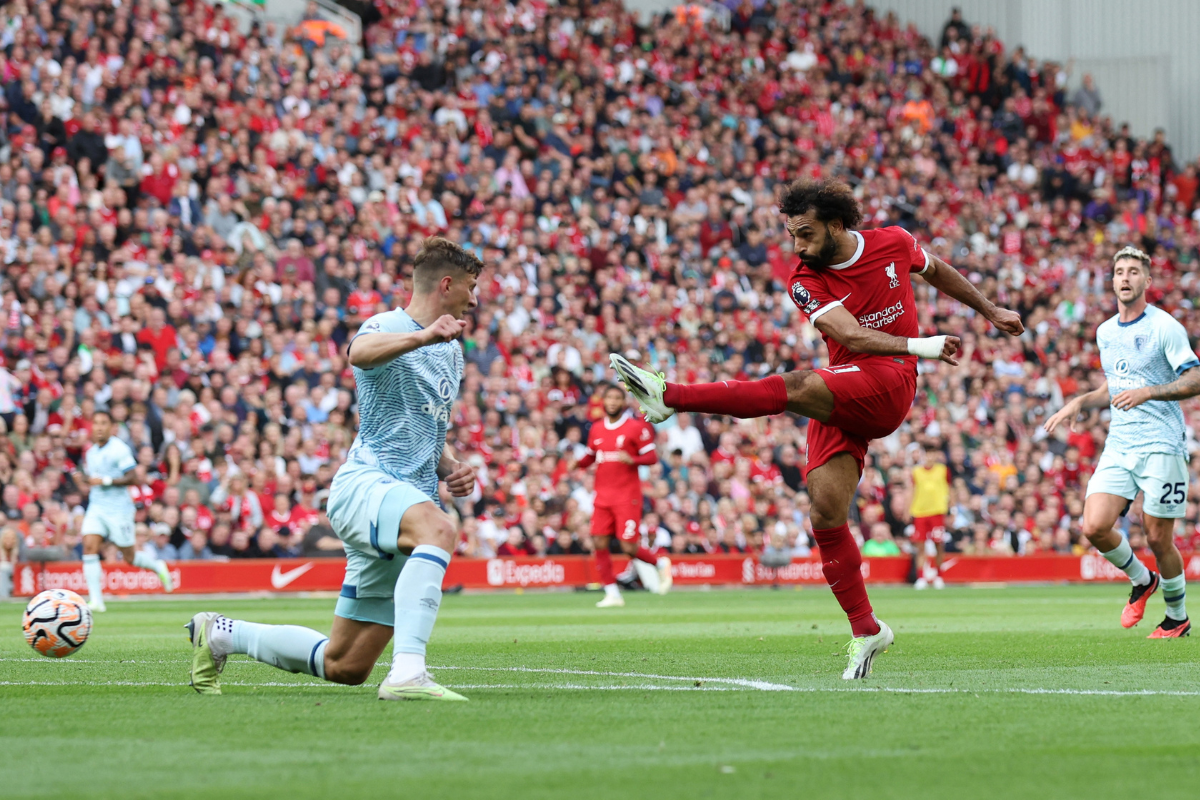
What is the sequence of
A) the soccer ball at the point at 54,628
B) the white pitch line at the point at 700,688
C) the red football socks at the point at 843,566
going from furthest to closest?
1. the soccer ball at the point at 54,628
2. the red football socks at the point at 843,566
3. the white pitch line at the point at 700,688

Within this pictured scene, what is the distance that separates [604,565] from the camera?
59.8 ft

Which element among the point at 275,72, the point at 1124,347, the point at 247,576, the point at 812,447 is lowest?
the point at 247,576

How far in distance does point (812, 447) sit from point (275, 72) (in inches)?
733

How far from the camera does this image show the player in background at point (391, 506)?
6.27 metres

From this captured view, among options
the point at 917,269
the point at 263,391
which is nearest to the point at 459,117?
the point at 263,391

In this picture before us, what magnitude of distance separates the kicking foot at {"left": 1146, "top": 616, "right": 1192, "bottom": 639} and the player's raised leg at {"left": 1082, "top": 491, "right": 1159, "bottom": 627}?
0.29 m

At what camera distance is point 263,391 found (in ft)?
70.2

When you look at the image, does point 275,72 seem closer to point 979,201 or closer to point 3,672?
point 979,201

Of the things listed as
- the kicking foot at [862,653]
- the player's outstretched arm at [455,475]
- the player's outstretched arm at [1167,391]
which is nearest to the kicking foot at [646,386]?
the player's outstretched arm at [455,475]

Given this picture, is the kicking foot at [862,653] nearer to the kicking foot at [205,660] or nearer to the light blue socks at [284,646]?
the light blue socks at [284,646]

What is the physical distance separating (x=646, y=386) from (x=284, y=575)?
14.3 metres

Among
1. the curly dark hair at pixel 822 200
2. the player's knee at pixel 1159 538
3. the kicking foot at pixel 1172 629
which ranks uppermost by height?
the curly dark hair at pixel 822 200

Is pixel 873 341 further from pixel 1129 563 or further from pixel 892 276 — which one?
pixel 1129 563

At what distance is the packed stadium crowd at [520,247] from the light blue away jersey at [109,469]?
2560 mm
